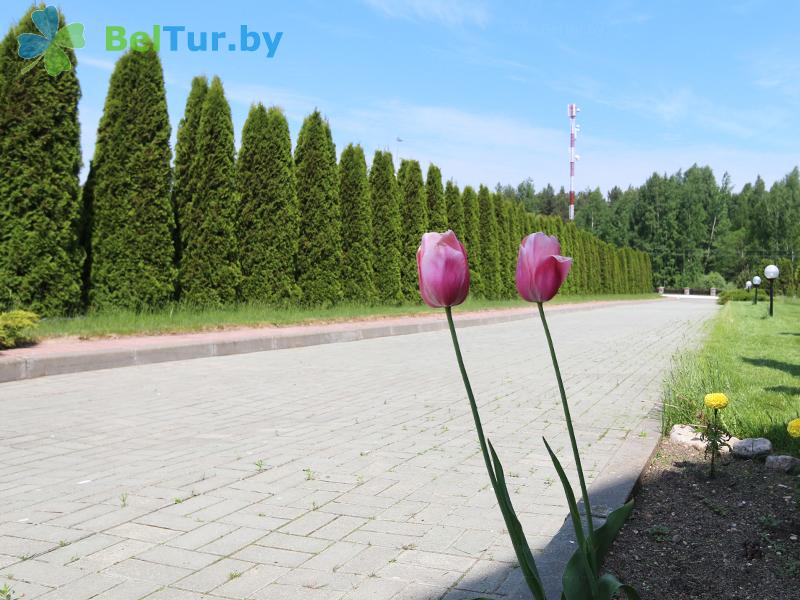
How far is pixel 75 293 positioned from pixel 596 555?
37.0ft

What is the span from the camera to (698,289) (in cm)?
7350

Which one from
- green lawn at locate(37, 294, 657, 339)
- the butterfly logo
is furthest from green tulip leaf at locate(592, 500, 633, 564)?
the butterfly logo

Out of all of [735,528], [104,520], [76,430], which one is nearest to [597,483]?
[735,528]

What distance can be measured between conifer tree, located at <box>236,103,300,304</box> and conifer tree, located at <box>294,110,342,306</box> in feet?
3.33

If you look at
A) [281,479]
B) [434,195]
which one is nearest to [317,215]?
[434,195]

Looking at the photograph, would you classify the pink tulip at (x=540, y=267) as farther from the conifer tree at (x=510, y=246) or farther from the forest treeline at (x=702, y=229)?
the forest treeline at (x=702, y=229)

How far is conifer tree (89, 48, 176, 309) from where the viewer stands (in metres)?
12.3

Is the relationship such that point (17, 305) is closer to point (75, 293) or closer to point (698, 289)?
point (75, 293)

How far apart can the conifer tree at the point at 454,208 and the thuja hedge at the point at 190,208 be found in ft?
3.37

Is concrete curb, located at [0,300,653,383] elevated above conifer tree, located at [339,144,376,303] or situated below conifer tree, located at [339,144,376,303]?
below

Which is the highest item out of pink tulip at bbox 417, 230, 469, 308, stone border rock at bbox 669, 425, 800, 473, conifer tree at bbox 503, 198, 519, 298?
conifer tree at bbox 503, 198, 519, 298

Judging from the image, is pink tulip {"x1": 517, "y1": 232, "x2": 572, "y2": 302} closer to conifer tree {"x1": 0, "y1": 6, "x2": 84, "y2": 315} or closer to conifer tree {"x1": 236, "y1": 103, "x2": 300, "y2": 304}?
conifer tree {"x1": 0, "y1": 6, "x2": 84, "y2": 315}

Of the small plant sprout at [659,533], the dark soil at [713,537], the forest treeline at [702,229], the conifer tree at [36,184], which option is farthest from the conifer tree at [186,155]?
the forest treeline at [702,229]

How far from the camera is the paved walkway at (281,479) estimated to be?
2477 millimetres
